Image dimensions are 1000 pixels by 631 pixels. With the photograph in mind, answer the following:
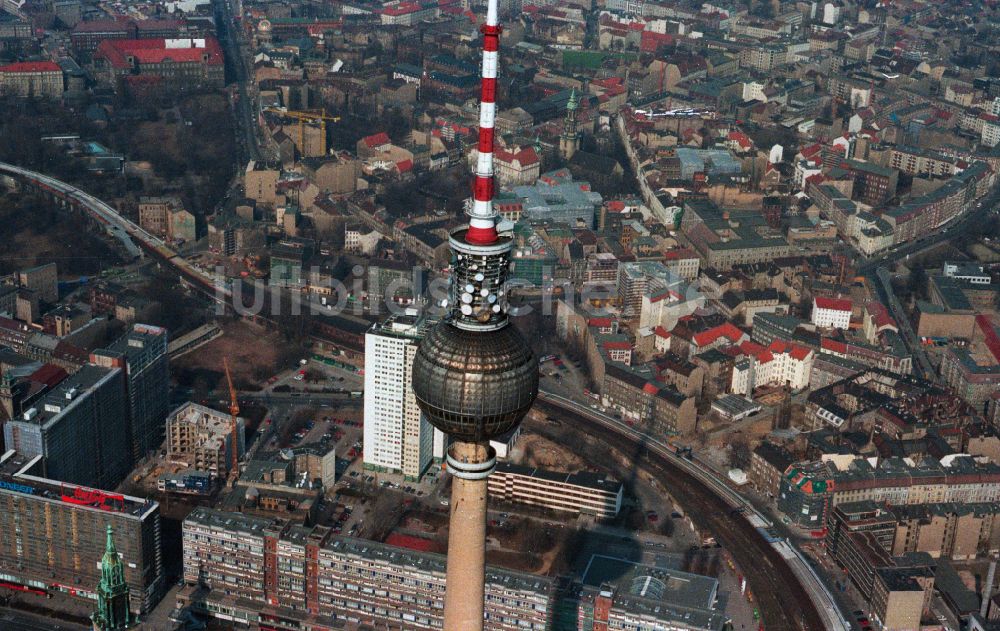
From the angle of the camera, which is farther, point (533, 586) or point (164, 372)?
point (164, 372)

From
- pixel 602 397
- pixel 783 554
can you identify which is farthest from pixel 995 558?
pixel 602 397

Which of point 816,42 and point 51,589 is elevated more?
point 816,42

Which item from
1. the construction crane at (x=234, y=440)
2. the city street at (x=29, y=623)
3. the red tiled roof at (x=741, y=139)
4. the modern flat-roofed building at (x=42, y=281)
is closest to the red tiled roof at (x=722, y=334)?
the construction crane at (x=234, y=440)

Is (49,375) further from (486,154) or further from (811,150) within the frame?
(811,150)

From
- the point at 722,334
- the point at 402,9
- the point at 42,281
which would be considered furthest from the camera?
the point at 402,9

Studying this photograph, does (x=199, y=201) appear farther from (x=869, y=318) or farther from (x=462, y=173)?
(x=869, y=318)

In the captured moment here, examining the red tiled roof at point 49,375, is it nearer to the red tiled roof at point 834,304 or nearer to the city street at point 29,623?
the city street at point 29,623

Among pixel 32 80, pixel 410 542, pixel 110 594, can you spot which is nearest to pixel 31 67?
pixel 32 80

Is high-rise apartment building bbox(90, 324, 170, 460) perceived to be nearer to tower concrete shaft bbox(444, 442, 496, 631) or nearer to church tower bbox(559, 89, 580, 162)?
tower concrete shaft bbox(444, 442, 496, 631)
